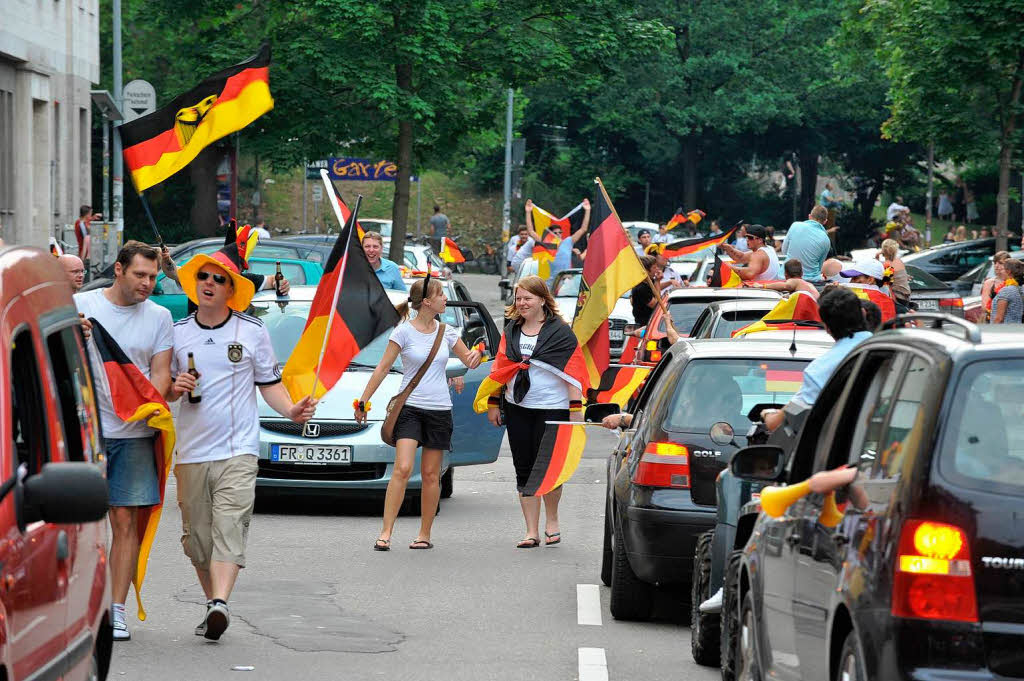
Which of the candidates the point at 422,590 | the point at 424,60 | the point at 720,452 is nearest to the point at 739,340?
the point at 720,452

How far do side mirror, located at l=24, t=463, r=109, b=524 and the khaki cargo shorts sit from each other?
4.57 m

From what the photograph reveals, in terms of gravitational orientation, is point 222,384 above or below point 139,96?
below

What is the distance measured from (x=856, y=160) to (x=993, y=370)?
6819 centimetres

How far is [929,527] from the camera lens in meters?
4.21

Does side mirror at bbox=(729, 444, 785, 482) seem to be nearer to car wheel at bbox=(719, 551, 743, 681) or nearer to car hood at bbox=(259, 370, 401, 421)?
car wheel at bbox=(719, 551, 743, 681)

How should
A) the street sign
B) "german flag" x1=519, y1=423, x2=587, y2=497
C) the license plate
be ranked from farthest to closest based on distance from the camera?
the street sign, the license plate, "german flag" x1=519, y1=423, x2=587, y2=497

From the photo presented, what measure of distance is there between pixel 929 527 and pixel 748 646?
7.31 feet

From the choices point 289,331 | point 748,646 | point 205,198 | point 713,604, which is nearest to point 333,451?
point 289,331

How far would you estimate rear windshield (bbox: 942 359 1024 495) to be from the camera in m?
4.27

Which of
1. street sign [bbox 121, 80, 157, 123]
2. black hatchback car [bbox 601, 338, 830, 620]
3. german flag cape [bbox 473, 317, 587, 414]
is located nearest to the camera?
black hatchback car [bbox 601, 338, 830, 620]

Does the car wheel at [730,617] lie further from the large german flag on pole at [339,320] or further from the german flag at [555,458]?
the german flag at [555,458]

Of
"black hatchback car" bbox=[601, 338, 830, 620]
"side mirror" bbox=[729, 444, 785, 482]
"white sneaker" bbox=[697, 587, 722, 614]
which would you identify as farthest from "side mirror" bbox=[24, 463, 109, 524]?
"black hatchback car" bbox=[601, 338, 830, 620]

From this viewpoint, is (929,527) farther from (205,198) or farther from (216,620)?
(205,198)

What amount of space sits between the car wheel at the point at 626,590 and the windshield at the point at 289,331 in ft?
15.8
